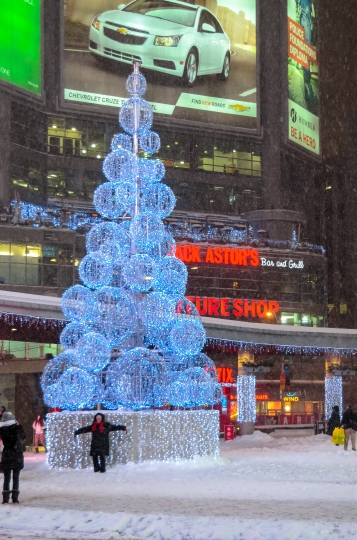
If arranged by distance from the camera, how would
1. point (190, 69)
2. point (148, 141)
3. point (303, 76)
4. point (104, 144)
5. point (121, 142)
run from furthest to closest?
1. point (303, 76)
2. point (190, 69)
3. point (104, 144)
4. point (148, 141)
5. point (121, 142)

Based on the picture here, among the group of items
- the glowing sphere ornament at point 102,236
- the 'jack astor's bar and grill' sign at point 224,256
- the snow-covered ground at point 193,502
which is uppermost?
the 'jack astor's bar and grill' sign at point 224,256

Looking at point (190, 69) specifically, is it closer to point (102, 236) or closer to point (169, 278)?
point (102, 236)

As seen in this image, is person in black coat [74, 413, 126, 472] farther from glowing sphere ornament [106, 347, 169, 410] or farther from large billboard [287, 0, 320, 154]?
large billboard [287, 0, 320, 154]

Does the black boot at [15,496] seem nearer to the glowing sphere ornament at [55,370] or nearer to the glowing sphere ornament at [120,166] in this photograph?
the glowing sphere ornament at [55,370]

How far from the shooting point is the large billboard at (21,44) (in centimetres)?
7044

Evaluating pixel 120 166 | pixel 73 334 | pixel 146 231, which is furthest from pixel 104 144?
pixel 73 334

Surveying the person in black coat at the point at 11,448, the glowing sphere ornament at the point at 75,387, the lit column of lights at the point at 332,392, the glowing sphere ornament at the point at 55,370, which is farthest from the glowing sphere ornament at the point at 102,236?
the lit column of lights at the point at 332,392

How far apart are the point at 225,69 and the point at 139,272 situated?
62.7 m

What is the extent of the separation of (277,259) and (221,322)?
32.6m

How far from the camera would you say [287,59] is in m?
86.7

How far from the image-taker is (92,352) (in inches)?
864

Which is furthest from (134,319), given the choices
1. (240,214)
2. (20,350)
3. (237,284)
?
(240,214)

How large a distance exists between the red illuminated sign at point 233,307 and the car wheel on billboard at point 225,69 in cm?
2393

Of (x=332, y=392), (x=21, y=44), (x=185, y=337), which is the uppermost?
(x=21, y=44)
